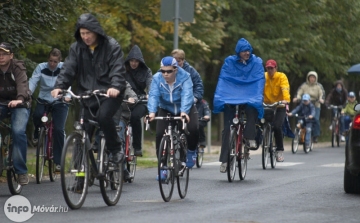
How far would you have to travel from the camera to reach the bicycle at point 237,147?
15.5m

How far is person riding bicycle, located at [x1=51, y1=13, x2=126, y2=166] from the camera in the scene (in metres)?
11.3

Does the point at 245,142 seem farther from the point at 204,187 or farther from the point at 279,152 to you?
the point at 279,152

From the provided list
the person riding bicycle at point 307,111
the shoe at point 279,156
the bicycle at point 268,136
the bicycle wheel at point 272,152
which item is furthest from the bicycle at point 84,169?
the person riding bicycle at point 307,111

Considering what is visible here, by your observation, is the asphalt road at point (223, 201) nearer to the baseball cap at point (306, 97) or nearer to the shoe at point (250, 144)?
the shoe at point (250, 144)

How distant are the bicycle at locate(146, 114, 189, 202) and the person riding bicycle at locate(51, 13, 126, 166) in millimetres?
796

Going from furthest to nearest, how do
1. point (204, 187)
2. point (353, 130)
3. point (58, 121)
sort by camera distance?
point (58, 121)
point (204, 187)
point (353, 130)

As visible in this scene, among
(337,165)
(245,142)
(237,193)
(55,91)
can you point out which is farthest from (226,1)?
(55,91)

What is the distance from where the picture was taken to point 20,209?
36.4 feet

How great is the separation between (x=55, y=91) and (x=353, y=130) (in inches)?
142

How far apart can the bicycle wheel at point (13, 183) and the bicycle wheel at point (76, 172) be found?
1.93m

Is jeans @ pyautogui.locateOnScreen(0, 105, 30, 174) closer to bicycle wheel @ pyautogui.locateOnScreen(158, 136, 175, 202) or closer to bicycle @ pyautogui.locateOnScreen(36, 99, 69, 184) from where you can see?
bicycle wheel @ pyautogui.locateOnScreen(158, 136, 175, 202)

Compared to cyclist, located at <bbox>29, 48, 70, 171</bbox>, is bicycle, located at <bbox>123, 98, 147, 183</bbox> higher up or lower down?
lower down

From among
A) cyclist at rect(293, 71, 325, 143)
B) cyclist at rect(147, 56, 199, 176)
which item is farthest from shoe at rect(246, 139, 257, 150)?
cyclist at rect(293, 71, 325, 143)

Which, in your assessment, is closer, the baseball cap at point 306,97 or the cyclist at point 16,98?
the cyclist at point 16,98
